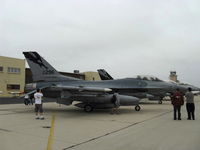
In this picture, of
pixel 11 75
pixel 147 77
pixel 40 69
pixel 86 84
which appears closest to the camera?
pixel 86 84

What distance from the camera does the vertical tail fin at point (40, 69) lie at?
56.2ft

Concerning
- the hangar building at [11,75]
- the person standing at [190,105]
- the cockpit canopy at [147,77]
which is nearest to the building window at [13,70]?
the hangar building at [11,75]

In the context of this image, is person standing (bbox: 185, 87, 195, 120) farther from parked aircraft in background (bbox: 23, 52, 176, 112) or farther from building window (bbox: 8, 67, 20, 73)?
building window (bbox: 8, 67, 20, 73)

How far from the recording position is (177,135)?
26.2 feet

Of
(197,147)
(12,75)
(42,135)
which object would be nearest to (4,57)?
(12,75)

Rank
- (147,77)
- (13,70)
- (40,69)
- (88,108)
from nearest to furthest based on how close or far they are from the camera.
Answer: (88,108) → (40,69) → (147,77) → (13,70)

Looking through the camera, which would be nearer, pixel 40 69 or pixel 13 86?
pixel 40 69

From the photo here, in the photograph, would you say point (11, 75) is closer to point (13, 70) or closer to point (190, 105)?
point (13, 70)

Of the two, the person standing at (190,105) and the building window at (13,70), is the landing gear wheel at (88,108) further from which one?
the building window at (13,70)

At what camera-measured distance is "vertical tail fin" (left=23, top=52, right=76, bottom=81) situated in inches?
675

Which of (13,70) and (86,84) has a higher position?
(13,70)

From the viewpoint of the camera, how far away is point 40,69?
17156mm

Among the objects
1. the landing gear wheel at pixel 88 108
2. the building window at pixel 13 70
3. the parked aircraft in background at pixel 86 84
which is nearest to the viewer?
the landing gear wheel at pixel 88 108

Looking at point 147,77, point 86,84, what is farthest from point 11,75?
point 147,77
